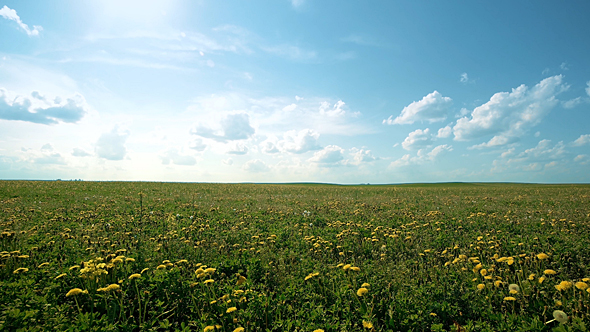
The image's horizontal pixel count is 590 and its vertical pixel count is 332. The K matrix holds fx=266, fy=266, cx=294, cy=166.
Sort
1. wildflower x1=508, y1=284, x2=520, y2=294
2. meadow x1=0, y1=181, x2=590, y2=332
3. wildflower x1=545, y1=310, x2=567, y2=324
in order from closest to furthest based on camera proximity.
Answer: wildflower x1=545, y1=310, x2=567, y2=324 → meadow x1=0, y1=181, x2=590, y2=332 → wildflower x1=508, y1=284, x2=520, y2=294

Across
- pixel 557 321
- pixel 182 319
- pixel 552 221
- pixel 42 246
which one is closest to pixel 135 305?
pixel 182 319

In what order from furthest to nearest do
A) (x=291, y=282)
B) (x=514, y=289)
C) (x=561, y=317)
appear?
(x=291, y=282), (x=514, y=289), (x=561, y=317)

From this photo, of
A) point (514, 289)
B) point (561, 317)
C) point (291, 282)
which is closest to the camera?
point (561, 317)

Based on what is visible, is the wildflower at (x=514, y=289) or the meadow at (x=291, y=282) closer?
the meadow at (x=291, y=282)

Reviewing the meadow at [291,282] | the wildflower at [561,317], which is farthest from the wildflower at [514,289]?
the wildflower at [561,317]

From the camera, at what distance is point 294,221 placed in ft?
36.5

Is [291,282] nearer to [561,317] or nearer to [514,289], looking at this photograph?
[514,289]

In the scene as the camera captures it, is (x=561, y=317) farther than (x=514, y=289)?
No

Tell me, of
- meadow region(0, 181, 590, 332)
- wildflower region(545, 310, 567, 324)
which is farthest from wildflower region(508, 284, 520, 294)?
wildflower region(545, 310, 567, 324)

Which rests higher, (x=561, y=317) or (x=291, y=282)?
(x=561, y=317)

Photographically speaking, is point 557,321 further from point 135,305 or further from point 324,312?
point 135,305

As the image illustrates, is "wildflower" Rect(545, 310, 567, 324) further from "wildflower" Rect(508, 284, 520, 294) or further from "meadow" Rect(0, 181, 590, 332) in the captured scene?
"wildflower" Rect(508, 284, 520, 294)

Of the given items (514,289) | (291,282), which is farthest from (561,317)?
(291,282)

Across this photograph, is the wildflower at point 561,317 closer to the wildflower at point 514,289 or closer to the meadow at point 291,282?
the meadow at point 291,282
